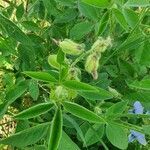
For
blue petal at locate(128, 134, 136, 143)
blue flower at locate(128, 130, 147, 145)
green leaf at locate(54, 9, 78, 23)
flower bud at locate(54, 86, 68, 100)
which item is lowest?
blue petal at locate(128, 134, 136, 143)

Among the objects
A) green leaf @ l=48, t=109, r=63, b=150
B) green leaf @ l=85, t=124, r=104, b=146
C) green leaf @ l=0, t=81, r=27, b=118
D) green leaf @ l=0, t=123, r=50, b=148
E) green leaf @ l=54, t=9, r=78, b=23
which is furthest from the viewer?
green leaf @ l=54, t=9, r=78, b=23

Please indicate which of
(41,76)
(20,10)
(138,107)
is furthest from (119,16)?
(20,10)

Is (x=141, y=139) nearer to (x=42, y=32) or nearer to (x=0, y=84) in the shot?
(x=42, y=32)

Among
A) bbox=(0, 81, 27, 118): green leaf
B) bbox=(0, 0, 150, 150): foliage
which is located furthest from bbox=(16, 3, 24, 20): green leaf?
bbox=(0, 81, 27, 118): green leaf

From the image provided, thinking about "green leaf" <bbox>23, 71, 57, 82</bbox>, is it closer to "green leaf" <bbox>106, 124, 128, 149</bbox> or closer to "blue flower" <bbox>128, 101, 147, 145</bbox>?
"green leaf" <bbox>106, 124, 128, 149</bbox>

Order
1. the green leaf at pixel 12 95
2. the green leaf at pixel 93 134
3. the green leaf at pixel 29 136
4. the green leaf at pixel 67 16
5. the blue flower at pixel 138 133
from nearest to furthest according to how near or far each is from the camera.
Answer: the green leaf at pixel 29 136 → the green leaf at pixel 12 95 → the green leaf at pixel 93 134 → the blue flower at pixel 138 133 → the green leaf at pixel 67 16

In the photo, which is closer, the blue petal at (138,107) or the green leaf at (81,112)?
the green leaf at (81,112)

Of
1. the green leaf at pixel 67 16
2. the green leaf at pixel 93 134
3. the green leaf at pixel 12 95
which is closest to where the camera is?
the green leaf at pixel 12 95

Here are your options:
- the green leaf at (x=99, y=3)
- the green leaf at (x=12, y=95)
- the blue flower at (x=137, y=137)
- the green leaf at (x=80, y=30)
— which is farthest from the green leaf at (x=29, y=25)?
the green leaf at (x=99, y=3)

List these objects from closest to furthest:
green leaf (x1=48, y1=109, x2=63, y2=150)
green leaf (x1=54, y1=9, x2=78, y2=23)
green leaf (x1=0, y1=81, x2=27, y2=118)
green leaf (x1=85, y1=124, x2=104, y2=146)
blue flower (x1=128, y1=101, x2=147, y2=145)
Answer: green leaf (x1=48, y1=109, x2=63, y2=150) < green leaf (x1=0, y1=81, x2=27, y2=118) < green leaf (x1=85, y1=124, x2=104, y2=146) < blue flower (x1=128, y1=101, x2=147, y2=145) < green leaf (x1=54, y1=9, x2=78, y2=23)

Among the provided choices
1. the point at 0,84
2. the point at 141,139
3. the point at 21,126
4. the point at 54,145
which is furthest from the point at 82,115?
the point at 0,84

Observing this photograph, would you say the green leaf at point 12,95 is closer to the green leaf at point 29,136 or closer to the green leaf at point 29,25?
the green leaf at point 29,136
